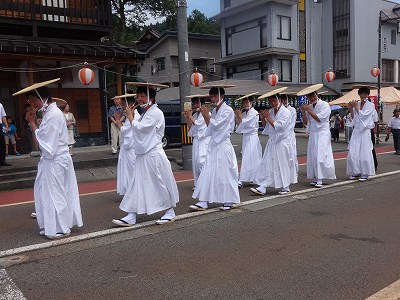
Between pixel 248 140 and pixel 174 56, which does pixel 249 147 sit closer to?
pixel 248 140

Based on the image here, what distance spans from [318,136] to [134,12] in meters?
21.4

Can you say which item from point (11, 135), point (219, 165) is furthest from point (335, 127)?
point (219, 165)

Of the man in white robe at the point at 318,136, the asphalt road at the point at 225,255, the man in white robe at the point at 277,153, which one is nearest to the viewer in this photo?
the asphalt road at the point at 225,255

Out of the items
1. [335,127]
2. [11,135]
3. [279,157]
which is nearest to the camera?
[279,157]

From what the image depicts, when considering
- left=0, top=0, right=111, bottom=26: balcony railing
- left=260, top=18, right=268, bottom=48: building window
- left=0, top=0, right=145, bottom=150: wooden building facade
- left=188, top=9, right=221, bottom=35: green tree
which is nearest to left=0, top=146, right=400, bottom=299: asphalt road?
left=0, top=0, right=145, bottom=150: wooden building facade

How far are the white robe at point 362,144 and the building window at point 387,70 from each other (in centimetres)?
2582

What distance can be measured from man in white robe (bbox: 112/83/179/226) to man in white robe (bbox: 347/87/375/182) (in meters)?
5.34

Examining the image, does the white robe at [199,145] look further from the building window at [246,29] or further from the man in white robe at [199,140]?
the building window at [246,29]

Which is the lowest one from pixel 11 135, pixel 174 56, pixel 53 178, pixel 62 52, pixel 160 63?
pixel 53 178

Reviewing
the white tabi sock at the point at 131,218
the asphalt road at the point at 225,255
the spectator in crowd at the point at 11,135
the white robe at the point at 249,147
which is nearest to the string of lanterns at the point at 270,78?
the white robe at the point at 249,147

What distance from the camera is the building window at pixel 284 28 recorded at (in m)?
28.8

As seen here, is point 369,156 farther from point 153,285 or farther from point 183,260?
point 153,285

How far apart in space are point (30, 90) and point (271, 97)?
4370mm

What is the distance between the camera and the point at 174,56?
106ft
